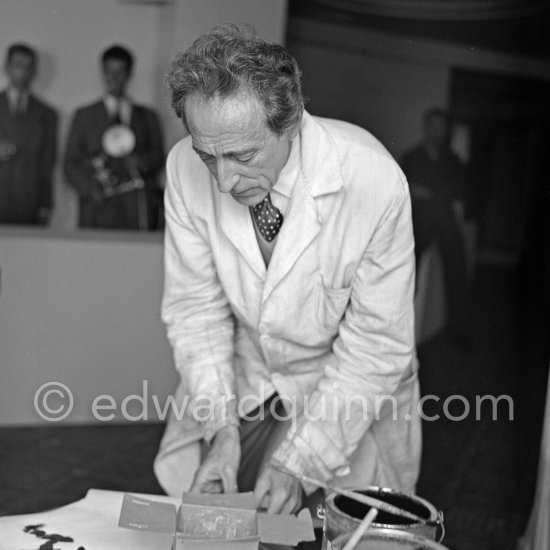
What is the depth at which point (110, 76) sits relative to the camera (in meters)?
4.79

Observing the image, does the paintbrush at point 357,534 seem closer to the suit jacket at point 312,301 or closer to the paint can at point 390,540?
the paint can at point 390,540

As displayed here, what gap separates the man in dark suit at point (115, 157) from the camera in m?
4.75

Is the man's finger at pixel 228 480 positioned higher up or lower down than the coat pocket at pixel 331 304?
lower down

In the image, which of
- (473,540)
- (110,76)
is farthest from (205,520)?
(110,76)

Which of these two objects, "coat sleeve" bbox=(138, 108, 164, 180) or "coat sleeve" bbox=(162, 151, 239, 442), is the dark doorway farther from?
"coat sleeve" bbox=(162, 151, 239, 442)

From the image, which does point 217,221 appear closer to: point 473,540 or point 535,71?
point 473,540

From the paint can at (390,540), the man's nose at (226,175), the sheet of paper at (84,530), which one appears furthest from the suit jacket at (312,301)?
the paint can at (390,540)

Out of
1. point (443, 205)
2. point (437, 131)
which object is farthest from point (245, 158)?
point (443, 205)

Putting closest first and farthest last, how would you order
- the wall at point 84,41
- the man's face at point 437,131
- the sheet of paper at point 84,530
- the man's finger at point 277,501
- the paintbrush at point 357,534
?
the paintbrush at point 357,534 → the sheet of paper at point 84,530 → the man's finger at point 277,501 → the wall at point 84,41 → the man's face at point 437,131

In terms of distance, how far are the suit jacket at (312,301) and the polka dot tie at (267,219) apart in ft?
0.09

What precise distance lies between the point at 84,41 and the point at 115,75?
0.80ft

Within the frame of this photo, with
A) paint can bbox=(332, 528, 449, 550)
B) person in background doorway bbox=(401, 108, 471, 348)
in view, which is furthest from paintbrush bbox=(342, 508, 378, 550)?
person in background doorway bbox=(401, 108, 471, 348)

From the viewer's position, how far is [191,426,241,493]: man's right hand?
1.82m

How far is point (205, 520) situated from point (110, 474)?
8.49 feet
